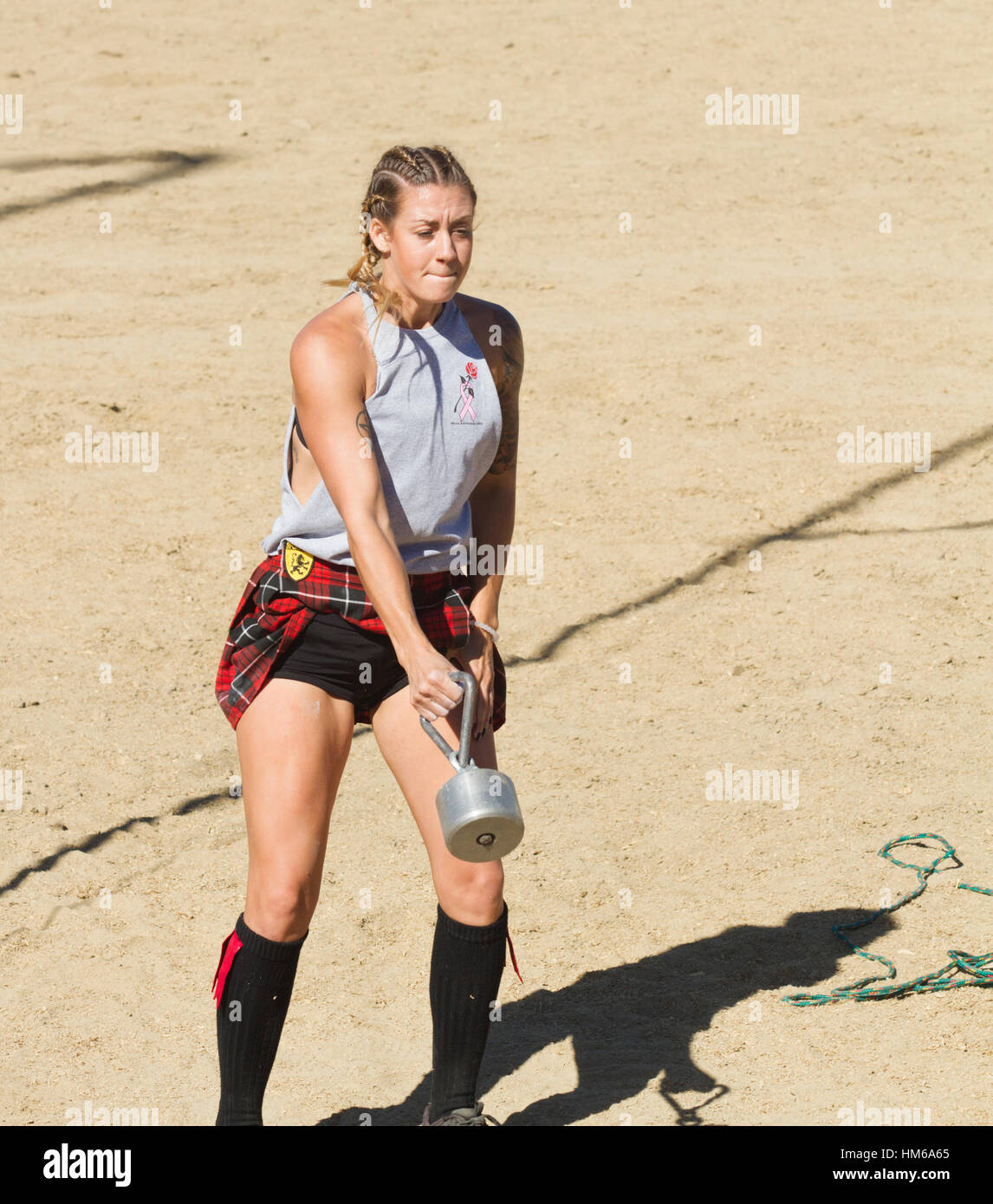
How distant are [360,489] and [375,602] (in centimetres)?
19

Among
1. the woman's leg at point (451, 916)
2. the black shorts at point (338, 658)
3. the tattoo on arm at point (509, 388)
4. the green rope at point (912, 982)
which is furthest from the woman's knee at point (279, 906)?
Answer: the green rope at point (912, 982)

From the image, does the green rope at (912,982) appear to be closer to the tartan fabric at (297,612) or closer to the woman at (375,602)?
the woman at (375,602)

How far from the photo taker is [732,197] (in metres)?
9.88

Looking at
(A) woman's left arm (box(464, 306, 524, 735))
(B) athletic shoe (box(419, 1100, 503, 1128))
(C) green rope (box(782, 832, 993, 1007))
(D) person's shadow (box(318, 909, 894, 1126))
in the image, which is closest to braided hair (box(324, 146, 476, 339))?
(A) woman's left arm (box(464, 306, 524, 735))


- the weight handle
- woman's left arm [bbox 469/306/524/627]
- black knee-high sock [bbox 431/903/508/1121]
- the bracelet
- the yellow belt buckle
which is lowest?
black knee-high sock [bbox 431/903/508/1121]

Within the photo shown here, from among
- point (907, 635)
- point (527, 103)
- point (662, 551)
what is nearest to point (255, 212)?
point (527, 103)

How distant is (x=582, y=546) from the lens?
6.24 meters

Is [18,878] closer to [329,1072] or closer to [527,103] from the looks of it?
[329,1072]

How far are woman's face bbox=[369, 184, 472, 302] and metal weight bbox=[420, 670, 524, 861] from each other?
672mm

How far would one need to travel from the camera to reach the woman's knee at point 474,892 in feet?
9.18

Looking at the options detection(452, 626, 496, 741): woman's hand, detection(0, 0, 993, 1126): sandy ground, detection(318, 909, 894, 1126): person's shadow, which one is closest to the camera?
detection(452, 626, 496, 741): woman's hand

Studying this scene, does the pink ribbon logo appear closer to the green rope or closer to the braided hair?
the braided hair

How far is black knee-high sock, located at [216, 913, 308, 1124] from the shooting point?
9.05 feet

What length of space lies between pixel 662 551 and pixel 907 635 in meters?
1.10
